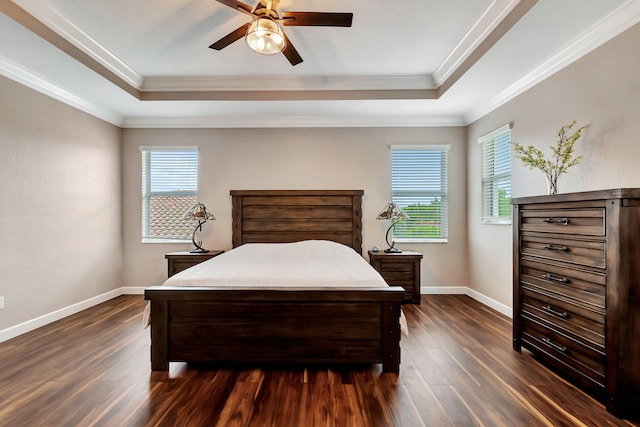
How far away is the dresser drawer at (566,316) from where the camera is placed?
6.16 ft

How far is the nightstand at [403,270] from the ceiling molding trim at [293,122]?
1.90 m

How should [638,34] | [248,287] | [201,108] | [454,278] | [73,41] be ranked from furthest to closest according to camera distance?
[454,278] < [201,108] < [73,41] < [248,287] < [638,34]

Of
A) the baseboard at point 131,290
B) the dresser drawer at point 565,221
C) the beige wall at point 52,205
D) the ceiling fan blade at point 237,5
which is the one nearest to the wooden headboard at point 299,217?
the baseboard at point 131,290

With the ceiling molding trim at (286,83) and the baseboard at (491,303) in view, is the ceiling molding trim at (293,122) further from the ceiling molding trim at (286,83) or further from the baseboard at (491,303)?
the baseboard at (491,303)

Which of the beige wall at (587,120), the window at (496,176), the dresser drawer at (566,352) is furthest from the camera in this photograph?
the window at (496,176)

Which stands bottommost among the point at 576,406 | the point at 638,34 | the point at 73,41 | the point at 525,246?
the point at 576,406

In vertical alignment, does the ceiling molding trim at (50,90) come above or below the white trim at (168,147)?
above

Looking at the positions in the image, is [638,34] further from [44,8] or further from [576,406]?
[44,8]

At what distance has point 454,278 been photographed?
4.52 m

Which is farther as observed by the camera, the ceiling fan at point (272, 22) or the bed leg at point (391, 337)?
the bed leg at point (391, 337)

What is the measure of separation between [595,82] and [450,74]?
51.9 inches

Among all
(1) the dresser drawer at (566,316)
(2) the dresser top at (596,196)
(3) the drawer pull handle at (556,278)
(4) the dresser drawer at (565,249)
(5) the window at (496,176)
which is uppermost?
(5) the window at (496,176)

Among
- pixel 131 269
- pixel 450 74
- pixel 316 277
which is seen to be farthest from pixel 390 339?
pixel 131 269

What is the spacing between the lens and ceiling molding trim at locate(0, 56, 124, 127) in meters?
2.87
